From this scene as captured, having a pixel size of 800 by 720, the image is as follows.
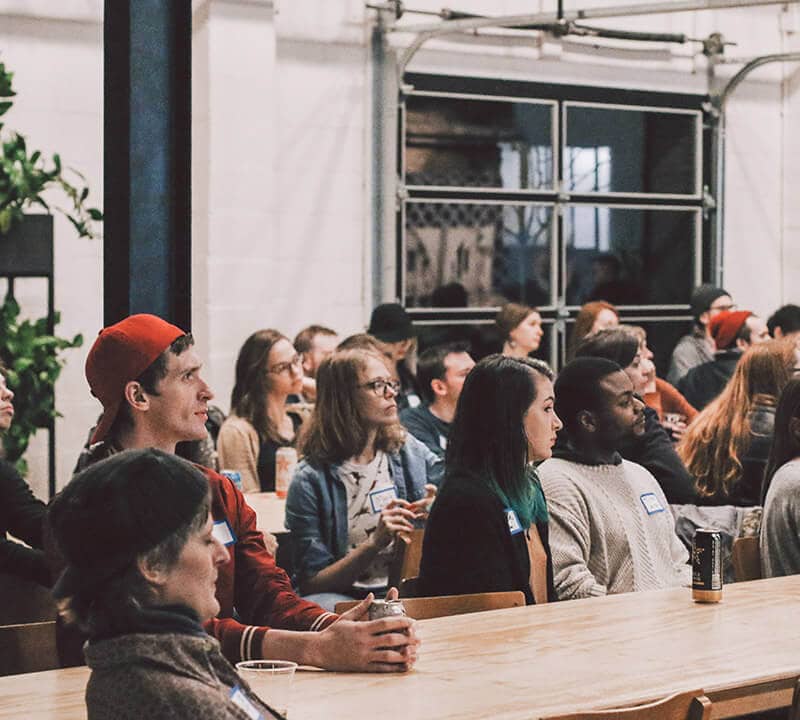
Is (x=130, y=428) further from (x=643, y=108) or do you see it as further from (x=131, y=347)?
(x=643, y=108)

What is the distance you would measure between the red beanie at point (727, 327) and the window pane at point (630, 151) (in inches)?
68.2

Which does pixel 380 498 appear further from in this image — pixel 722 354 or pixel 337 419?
pixel 722 354

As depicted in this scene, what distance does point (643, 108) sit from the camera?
35.7 feet

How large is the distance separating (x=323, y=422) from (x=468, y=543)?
1.20 m

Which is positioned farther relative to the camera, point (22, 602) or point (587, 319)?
point (587, 319)

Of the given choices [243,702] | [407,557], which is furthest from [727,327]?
[243,702]

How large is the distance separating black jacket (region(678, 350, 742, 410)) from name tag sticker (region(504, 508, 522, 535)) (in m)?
4.57

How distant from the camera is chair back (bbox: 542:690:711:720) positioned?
8.46 feet

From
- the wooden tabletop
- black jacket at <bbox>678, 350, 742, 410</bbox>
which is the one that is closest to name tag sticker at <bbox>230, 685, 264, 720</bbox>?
the wooden tabletop

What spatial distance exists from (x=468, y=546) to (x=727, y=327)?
5540mm

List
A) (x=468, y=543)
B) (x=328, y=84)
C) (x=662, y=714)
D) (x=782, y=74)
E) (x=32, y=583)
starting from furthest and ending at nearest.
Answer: (x=782, y=74), (x=328, y=84), (x=32, y=583), (x=468, y=543), (x=662, y=714)

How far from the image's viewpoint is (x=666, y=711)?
268cm

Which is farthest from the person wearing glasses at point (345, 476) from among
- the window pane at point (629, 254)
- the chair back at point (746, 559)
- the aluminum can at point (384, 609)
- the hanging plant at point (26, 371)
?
the window pane at point (629, 254)

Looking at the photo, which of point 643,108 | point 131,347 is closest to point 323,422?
point 131,347
